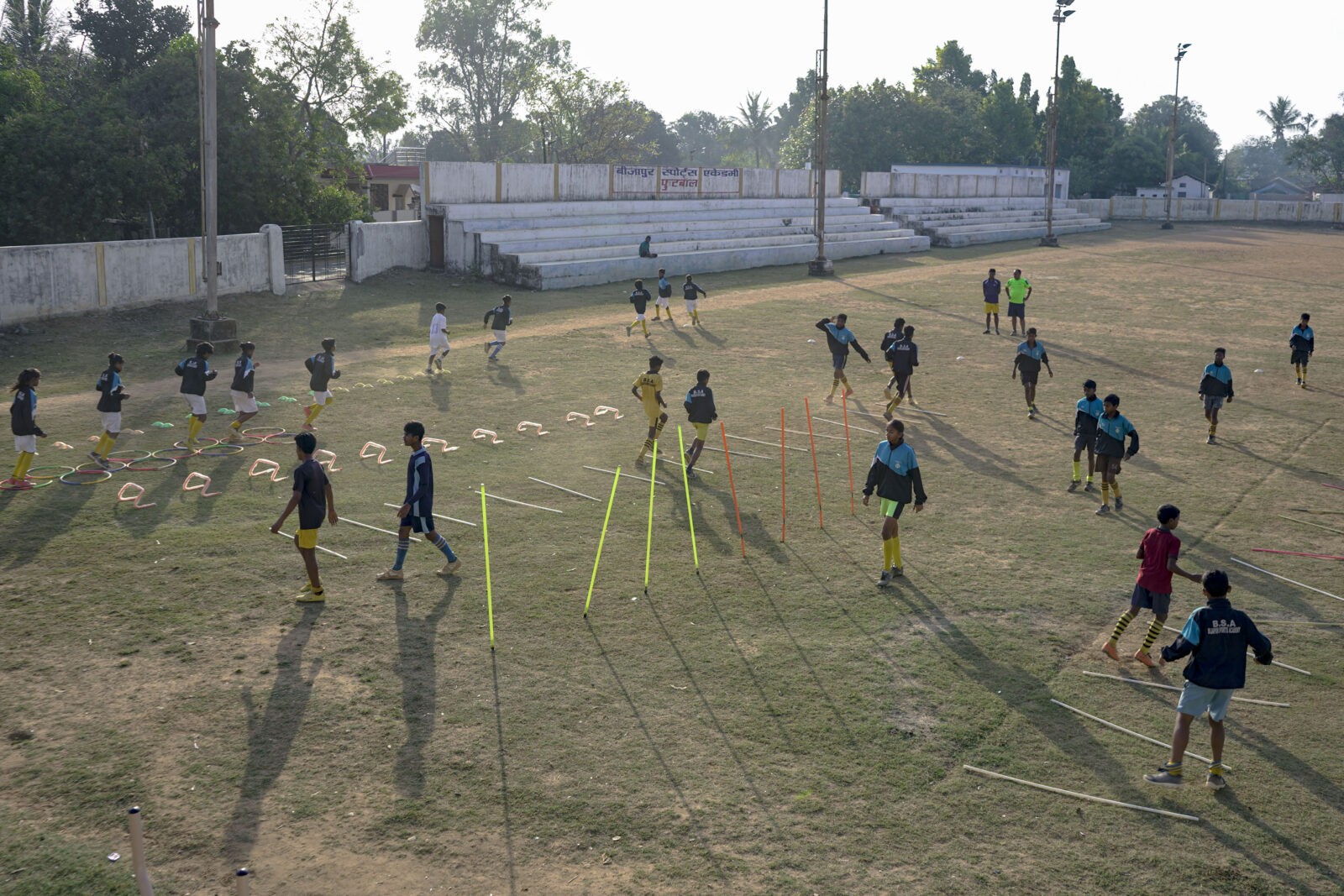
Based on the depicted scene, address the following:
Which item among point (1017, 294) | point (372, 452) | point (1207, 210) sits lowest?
point (372, 452)

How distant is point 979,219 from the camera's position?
60.8 metres

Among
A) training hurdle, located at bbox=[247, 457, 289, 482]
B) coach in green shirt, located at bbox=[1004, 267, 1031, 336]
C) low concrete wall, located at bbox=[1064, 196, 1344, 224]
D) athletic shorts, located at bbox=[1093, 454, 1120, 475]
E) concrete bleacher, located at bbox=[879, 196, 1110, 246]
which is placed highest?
low concrete wall, located at bbox=[1064, 196, 1344, 224]

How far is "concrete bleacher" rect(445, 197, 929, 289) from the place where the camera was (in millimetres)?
37188

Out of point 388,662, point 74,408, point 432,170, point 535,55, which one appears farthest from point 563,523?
point 535,55

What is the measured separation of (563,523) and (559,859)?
687 cm

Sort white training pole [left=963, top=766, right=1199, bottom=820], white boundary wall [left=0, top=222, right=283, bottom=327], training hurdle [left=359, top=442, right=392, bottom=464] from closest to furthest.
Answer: white training pole [left=963, top=766, right=1199, bottom=820] < training hurdle [left=359, top=442, right=392, bottom=464] < white boundary wall [left=0, top=222, right=283, bottom=327]

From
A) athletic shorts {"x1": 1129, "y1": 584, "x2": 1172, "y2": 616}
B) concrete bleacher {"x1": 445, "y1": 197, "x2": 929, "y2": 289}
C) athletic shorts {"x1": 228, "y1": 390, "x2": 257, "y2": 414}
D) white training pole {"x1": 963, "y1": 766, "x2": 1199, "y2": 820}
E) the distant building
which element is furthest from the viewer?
the distant building

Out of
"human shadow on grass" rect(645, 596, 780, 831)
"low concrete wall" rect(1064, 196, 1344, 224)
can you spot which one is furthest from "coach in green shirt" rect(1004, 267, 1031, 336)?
"low concrete wall" rect(1064, 196, 1344, 224)

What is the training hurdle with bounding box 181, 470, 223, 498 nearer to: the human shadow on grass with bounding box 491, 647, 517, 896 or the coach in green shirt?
the human shadow on grass with bounding box 491, 647, 517, 896

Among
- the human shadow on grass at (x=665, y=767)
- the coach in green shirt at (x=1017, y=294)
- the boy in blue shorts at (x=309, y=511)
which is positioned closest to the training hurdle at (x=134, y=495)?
the boy in blue shorts at (x=309, y=511)

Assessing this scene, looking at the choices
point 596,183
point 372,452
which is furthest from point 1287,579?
point 596,183

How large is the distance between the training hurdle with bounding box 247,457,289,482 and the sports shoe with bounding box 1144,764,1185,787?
1177cm

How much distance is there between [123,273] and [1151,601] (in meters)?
26.3

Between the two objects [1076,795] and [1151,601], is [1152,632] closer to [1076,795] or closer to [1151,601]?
[1151,601]
